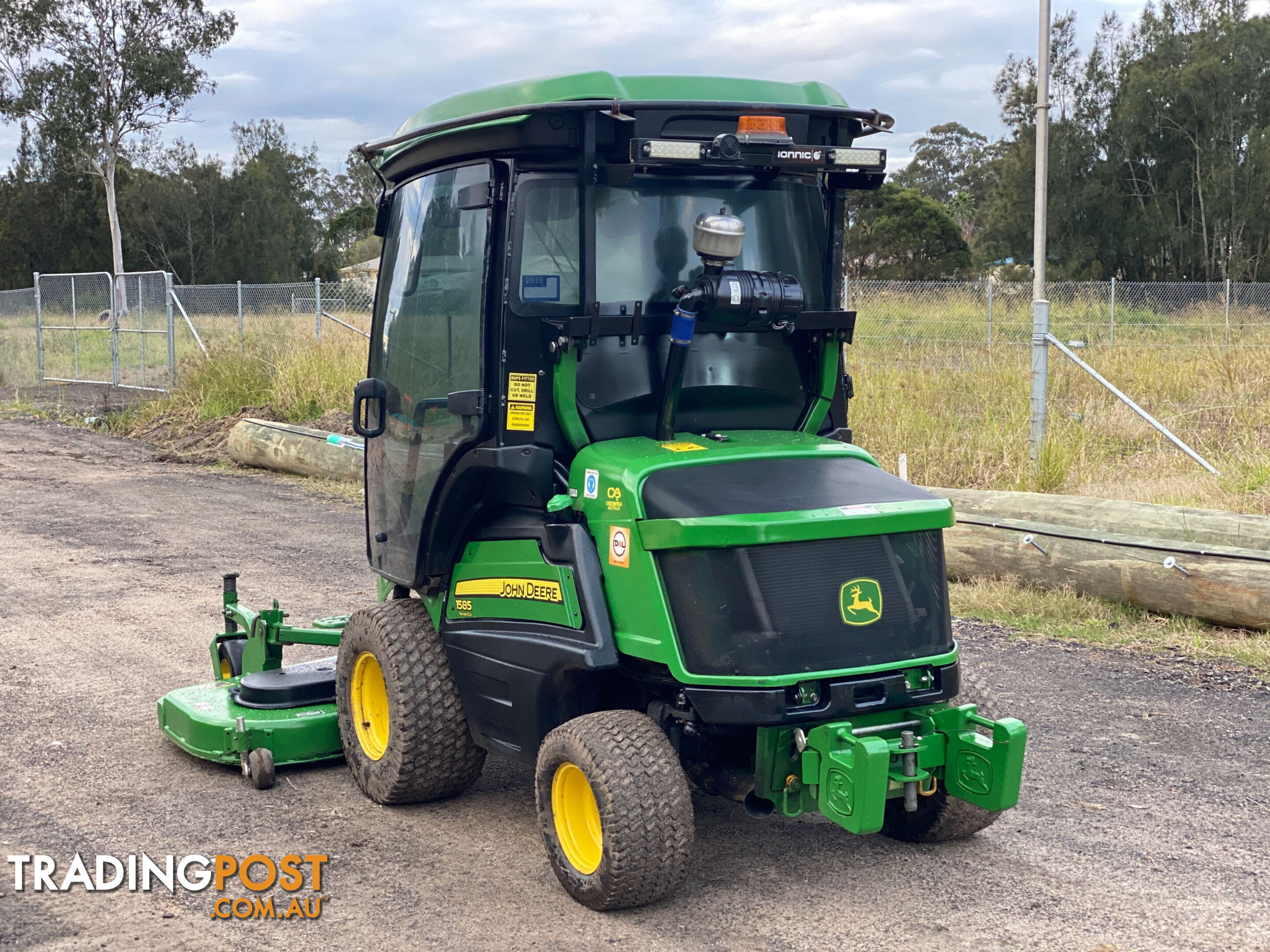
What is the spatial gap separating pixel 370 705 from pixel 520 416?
143 centimetres

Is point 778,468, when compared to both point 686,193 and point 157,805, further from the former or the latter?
point 157,805

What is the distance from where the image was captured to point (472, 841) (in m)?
4.34

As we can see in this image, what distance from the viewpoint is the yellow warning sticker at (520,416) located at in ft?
13.4

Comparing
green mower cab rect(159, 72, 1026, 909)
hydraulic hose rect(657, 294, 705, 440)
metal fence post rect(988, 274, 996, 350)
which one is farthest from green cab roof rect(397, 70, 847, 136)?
metal fence post rect(988, 274, 996, 350)

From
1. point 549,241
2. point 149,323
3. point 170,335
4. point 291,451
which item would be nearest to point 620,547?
point 549,241

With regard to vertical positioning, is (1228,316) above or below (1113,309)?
below

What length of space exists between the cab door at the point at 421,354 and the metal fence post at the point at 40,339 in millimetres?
19204

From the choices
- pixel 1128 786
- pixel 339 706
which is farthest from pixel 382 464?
pixel 1128 786

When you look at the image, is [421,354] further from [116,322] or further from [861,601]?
[116,322]

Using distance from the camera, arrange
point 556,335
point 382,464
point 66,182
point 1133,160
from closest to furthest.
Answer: point 556,335
point 382,464
point 1133,160
point 66,182

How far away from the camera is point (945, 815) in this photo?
415cm

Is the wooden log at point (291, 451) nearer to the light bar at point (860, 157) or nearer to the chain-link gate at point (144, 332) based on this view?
the chain-link gate at point (144, 332)

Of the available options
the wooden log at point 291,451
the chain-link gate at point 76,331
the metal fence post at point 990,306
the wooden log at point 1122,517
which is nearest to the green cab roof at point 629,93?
the wooden log at point 1122,517

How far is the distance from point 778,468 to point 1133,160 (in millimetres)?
48007
